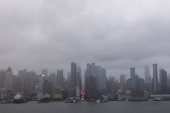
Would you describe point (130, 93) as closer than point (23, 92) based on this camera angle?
No

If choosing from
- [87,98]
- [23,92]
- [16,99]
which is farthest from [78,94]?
[16,99]

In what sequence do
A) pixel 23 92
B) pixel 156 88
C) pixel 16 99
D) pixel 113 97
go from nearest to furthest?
pixel 16 99 < pixel 23 92 < pixel 113 97 < pixel 156 88

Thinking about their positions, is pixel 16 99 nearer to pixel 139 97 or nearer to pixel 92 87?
pixel 92 87

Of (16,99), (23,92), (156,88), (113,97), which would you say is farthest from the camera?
(156,88)

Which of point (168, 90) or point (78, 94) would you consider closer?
point (78, 94)

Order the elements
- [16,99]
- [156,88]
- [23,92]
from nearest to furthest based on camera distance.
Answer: [16,99] → [23,92] → [156,88]

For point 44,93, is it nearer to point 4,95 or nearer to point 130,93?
point 4,95

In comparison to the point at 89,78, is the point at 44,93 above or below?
below

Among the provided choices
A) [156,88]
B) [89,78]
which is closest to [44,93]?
[89,78]

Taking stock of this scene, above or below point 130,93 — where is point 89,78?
above
